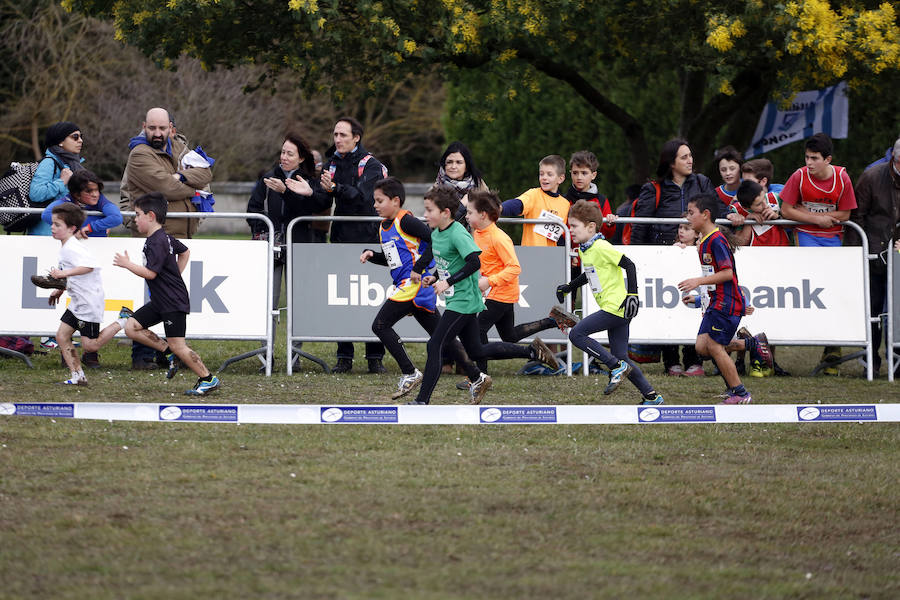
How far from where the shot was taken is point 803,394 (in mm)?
10742

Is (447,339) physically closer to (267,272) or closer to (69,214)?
(267,272)

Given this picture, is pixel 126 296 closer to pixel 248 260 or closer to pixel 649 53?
pixel 248 260

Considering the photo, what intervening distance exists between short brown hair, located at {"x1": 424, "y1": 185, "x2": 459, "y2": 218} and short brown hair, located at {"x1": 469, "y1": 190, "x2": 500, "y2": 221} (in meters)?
0.62

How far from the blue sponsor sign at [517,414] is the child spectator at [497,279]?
1.38m

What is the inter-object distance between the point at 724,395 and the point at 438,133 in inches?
1528

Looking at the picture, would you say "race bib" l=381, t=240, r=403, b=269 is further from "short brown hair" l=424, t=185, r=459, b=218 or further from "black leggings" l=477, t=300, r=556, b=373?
"black leggings" l=477, t=300, r=556, b=373

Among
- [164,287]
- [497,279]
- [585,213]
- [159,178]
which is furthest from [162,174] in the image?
[585,213]

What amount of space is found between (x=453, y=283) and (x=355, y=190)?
9.74 feet

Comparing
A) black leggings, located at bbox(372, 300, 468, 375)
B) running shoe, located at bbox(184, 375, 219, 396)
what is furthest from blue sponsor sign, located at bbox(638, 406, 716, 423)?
running shoe, located at bbox(184, 375, 219, 396)

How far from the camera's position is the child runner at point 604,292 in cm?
970

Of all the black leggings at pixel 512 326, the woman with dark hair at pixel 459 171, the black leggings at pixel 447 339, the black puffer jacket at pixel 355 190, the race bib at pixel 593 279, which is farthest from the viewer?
the black puffer jacket at pixel 355 190

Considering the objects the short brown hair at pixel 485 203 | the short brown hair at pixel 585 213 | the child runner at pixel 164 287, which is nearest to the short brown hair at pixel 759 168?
the short brown hair at pixel 585 213

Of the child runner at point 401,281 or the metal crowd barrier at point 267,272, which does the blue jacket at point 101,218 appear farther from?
the child runner at point 401,281

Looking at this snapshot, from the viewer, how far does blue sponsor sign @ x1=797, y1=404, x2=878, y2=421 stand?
8375 mm
